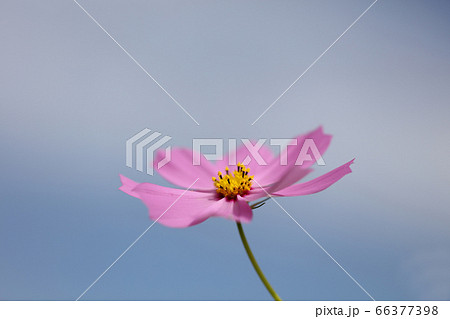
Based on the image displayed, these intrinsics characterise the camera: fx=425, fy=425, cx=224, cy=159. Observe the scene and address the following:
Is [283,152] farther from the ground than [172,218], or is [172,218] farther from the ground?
[283,152]

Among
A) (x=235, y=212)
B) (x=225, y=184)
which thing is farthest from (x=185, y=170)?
(x=235, y=212)

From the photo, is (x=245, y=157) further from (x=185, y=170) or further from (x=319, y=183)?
(x=319, y=183)

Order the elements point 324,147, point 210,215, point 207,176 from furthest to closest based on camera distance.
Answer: point 207,176
point 324,147
point 210,215

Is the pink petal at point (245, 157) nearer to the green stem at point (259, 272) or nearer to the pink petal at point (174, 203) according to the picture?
the pink petal at point (174, 203)

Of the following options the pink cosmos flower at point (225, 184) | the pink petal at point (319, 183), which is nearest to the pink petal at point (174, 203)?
the pink cosmos flower at point (225, 184)

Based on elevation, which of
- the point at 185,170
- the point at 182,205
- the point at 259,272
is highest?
the point at 185,170
